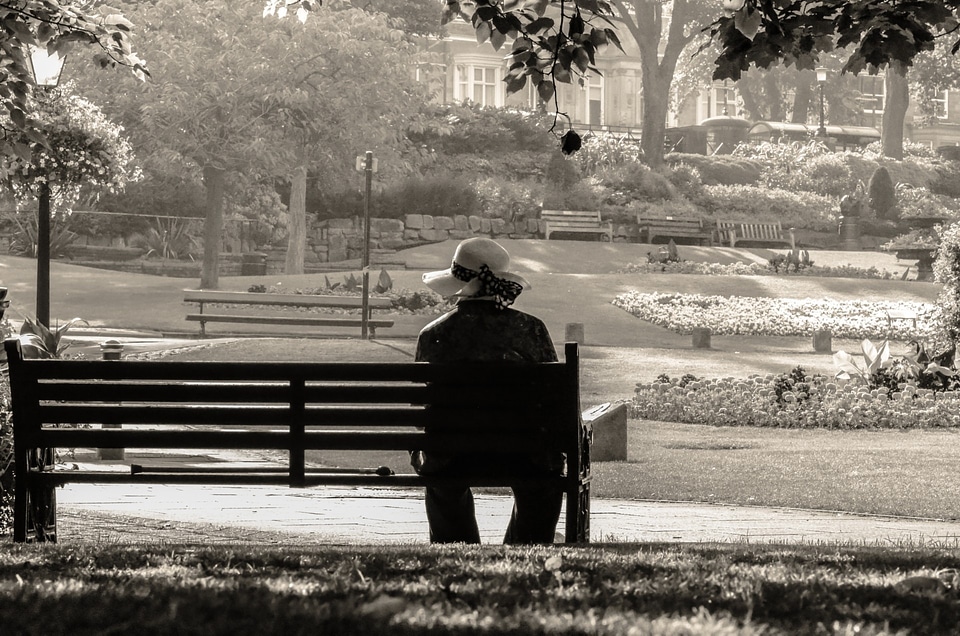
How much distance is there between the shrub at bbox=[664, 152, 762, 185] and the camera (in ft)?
150

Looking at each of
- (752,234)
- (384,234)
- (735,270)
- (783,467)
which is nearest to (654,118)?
(752,234)

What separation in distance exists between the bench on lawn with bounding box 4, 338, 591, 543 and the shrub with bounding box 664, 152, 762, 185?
40.5m

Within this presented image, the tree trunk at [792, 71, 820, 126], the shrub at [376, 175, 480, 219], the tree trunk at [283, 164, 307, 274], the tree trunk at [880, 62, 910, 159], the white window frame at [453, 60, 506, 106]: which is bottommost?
the tree trunk at [283, 164, 307, 274]

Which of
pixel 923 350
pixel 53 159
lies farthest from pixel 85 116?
pixel 923 350

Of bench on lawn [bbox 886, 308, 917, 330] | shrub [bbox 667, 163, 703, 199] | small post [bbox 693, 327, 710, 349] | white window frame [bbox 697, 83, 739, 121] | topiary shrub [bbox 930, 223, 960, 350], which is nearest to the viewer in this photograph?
topiary shrub [bbox 930, 223, 960, 350]

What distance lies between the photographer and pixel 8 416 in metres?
6.26

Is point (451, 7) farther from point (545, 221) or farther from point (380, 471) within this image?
point (545, 221)

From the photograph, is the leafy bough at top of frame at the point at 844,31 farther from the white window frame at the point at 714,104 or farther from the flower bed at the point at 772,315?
the white window frame at the point at 714,104

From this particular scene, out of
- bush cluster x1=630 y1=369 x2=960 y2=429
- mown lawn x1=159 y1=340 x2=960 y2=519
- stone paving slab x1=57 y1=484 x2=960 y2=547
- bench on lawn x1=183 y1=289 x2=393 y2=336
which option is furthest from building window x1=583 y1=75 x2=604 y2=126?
stone paving slab x1=57 y1=484 x2=960 y2=547

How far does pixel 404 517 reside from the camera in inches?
283

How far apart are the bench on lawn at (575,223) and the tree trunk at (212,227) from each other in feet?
28.9

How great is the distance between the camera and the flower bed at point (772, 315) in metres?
21.3

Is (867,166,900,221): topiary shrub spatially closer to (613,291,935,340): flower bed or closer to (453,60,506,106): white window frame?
(613,291,935,340): flower bed

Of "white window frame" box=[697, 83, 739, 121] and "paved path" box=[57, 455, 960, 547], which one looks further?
"white window frame" box=[697, 83, 739, 121]
